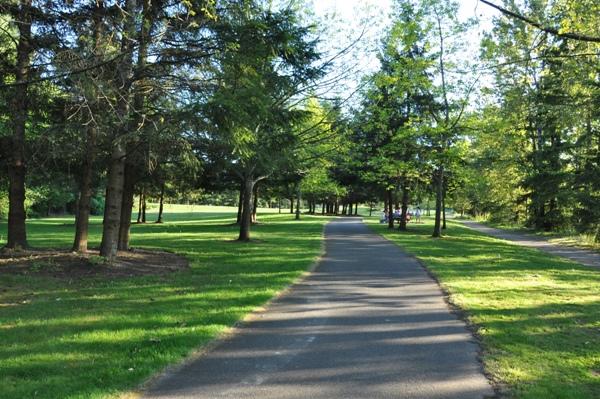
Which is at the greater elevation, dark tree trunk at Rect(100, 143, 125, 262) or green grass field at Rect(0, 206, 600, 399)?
dark tree trunk at Rect(100, 143, 125, 262)

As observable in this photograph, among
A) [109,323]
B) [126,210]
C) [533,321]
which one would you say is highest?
[126,210]

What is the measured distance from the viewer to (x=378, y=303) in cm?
753

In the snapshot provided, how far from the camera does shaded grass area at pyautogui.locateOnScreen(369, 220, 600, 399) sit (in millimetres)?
4277

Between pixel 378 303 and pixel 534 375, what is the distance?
330cm

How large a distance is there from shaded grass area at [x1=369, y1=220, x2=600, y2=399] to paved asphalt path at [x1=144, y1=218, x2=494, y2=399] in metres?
0.33

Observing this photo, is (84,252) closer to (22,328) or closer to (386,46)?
(22,328)

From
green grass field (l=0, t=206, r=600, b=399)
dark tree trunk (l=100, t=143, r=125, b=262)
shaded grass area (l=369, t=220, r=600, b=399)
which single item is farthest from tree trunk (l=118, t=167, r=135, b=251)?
shaded grass area (l=369, t=220, r=600, b=399)

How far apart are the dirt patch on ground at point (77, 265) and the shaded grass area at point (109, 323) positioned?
1.77 feet

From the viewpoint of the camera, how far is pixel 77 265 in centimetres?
1021

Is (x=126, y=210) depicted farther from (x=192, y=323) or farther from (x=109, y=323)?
(x=192, y=323)

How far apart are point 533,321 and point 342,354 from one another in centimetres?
331

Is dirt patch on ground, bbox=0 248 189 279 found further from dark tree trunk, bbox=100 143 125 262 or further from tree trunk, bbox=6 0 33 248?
tree trunk, bbox=6 0 33 248

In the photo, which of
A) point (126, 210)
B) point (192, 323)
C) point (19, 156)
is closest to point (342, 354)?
point (192, 323)

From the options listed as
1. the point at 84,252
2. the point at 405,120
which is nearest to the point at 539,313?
the point at 84,252
